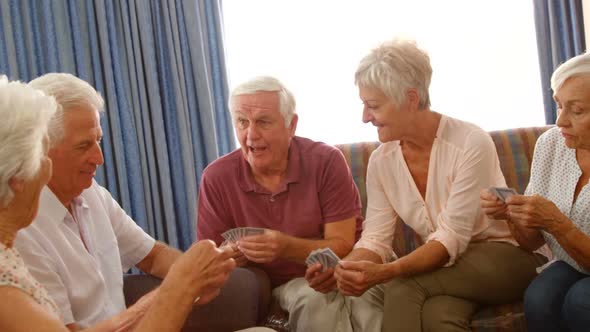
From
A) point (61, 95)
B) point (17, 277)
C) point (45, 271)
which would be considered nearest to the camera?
point (17, 277)

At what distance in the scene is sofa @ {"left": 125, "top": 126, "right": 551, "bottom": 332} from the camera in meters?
2.52

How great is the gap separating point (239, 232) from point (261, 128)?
41 centimetres

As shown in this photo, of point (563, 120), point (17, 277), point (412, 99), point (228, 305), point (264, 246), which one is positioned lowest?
point (228, 305)

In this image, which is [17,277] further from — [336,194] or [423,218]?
[423,218]

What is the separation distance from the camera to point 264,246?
263 cm

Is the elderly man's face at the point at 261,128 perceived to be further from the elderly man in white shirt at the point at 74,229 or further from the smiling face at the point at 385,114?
the elderly man in white shirt at the point at 74,229

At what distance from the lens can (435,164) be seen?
2721mm

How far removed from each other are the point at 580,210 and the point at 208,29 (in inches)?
90.6

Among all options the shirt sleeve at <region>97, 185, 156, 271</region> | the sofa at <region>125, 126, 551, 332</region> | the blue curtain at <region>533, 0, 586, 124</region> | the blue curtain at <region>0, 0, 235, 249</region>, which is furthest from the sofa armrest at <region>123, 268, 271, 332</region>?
the blue curtain at <region>533, 0, 586, 124</region>

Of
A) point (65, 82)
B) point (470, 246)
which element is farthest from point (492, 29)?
point (65, 82)

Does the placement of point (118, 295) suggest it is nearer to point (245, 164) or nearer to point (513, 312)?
point (245, 164)

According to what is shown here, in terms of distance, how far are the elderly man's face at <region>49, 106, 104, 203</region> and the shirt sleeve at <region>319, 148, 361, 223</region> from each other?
92 centimetres

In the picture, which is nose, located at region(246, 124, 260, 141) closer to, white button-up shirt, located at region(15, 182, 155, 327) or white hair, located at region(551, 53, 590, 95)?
white button-up shirt, located at region(15, 182, 155, 327)

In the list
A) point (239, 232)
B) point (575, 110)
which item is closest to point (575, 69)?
point (575, 110)
